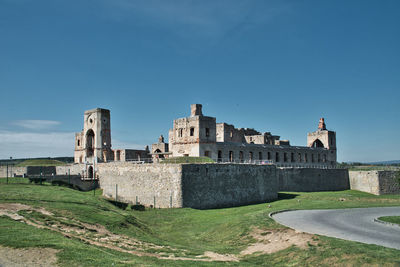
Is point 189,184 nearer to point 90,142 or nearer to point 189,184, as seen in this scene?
point 189,184

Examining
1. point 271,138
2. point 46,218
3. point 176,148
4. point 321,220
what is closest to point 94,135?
point 176,148

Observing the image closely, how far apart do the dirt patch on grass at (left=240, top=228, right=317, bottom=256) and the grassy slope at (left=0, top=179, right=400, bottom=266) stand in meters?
0.52

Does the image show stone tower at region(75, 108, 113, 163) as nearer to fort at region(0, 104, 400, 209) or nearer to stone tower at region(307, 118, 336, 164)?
fort at region(0, 104, 400, 209)

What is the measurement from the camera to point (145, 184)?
32406 millimetres

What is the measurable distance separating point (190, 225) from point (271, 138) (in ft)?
119

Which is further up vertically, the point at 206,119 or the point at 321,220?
the point at 206,119

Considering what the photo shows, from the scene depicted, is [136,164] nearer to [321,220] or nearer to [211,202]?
[211,202]

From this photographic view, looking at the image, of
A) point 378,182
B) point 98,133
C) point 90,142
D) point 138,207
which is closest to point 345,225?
point 138,207

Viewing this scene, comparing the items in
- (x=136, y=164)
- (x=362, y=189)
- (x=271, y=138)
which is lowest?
(x=362, y=189)

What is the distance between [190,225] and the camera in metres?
24.6

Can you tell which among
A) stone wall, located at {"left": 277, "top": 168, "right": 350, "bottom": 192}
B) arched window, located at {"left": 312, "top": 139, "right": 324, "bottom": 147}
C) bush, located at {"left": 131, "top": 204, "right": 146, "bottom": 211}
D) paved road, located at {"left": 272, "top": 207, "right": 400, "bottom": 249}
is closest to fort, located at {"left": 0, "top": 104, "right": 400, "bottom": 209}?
stone wall, located at {"left": 277, "top": 168, "right": 350, "bottom": 192}

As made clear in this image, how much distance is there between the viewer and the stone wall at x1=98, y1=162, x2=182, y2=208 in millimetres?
29875

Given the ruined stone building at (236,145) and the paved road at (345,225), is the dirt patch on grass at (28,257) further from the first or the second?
the ruined stone building at (236,145)

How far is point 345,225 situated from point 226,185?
555 inches
